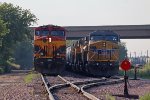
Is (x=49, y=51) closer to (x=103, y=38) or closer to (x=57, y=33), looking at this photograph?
(x=57, y=33)

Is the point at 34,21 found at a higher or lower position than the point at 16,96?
higher

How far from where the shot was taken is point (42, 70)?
38.8m

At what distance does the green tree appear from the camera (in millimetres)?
68375

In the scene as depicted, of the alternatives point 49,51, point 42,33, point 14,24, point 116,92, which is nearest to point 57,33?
point 42,33

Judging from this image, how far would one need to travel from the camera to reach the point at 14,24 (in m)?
70.6

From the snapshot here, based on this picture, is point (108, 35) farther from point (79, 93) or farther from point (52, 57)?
point (79, 93)

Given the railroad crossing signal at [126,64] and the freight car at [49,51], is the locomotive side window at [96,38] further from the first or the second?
the railroad crossing signal at [126,64]

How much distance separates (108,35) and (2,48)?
101 feet

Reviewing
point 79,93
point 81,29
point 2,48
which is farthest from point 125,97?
point 81,29

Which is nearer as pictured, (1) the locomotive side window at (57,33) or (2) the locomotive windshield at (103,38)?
(2) the locomotive windshield at (103,38)

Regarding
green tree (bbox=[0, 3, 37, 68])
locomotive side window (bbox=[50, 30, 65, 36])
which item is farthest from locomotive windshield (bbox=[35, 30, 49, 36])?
green tree (bbox=[0, 3, 37, 68])

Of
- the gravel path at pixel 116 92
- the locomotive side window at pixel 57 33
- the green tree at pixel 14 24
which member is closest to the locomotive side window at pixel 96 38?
the locomotive side window at pixel 57 33

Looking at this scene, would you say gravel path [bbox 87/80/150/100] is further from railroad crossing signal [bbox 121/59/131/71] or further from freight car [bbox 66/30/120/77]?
freight car [bbox 66/30/120/77]

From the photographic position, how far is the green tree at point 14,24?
2692 inches
